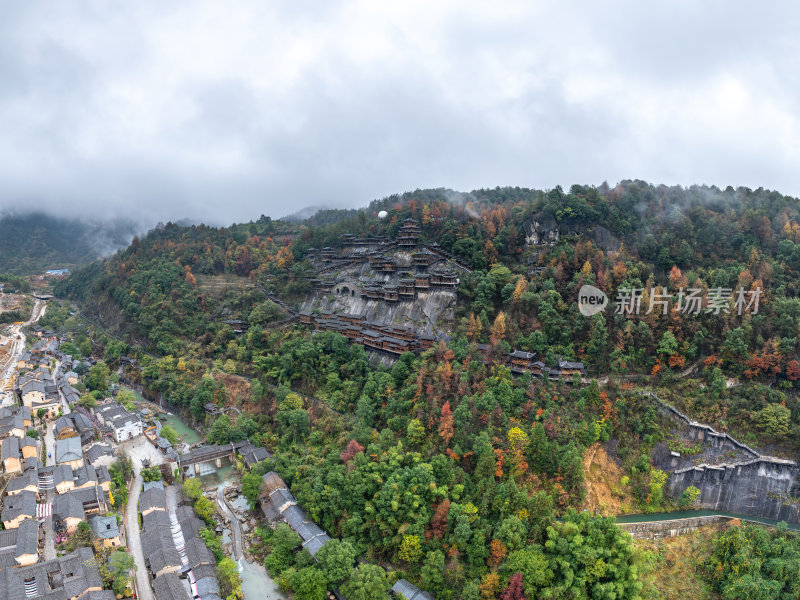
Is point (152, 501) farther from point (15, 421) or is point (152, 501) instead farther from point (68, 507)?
point (15, 421)

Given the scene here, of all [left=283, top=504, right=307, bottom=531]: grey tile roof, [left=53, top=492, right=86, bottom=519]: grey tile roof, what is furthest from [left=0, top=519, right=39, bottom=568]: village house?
[left=283, top=504, right=307, bottom=531]: grey tile roof

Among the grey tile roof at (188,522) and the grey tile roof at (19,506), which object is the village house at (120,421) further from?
the grey tile roof at (188,522)

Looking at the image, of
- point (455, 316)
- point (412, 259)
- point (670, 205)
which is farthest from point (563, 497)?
point (670, 205)

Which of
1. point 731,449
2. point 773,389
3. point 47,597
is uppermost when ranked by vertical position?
point 773,389

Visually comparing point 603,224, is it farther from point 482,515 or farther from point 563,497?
point 482,515

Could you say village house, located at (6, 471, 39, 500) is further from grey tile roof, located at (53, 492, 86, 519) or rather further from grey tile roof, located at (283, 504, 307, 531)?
grey tile roof, located at (283, 504, 307, 531)
